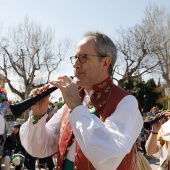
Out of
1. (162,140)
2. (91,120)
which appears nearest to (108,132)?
(91,120)

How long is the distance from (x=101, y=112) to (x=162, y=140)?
1.64 metres

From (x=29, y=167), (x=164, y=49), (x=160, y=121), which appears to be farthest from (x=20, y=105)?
(x=164, y=49)

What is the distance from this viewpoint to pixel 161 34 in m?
25.0

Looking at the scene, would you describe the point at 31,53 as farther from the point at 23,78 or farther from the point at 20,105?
the point at 20,105

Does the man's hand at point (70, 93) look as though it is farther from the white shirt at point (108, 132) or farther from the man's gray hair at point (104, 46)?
the man's gray hair at point (104, 46)

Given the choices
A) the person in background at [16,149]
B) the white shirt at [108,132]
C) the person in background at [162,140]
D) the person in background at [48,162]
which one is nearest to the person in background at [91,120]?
the white shirt at [108,132]

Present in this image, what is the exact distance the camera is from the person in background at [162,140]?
3293mm

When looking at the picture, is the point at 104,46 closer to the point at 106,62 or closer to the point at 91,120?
the point at 106,62

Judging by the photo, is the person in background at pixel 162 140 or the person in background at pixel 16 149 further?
the person in background at pixel 16 149

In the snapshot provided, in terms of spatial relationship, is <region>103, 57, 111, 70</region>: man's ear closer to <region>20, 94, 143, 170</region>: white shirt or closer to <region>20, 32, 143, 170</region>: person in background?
<region>20, 32, 143, 170</region>: person in background

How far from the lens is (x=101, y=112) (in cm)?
201

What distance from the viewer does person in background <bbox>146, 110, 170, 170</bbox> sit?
329cm

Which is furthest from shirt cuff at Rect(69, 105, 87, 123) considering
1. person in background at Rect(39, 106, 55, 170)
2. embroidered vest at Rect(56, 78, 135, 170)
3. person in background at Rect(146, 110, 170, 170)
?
person in background at Rect(39, 106, 55, 170)

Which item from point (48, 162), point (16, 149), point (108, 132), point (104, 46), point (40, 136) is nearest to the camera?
point (108, 132)
